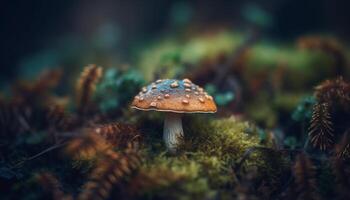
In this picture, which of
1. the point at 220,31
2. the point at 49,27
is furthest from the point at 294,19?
the point at 49,27

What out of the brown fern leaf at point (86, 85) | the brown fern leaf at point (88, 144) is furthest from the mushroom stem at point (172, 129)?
the brown fern leaf at point (86, 85)

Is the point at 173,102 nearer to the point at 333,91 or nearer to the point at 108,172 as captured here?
the point at 108,172

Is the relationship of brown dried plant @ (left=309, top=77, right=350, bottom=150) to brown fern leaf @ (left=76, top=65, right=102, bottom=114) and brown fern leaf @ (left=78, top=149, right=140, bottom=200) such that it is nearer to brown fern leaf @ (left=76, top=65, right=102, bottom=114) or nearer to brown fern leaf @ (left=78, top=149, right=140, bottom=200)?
brown fern leaf @ (left=78, top=149, right=140, bottom=200)

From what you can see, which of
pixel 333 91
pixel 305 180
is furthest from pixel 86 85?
pixel 333 91

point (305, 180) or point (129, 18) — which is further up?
point (129, 18)

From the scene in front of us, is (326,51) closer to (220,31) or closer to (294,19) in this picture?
(220,31)

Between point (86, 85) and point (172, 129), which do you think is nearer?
point (172, 129)

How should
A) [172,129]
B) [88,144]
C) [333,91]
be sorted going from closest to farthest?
[88,144], [172,129], [333,91]
